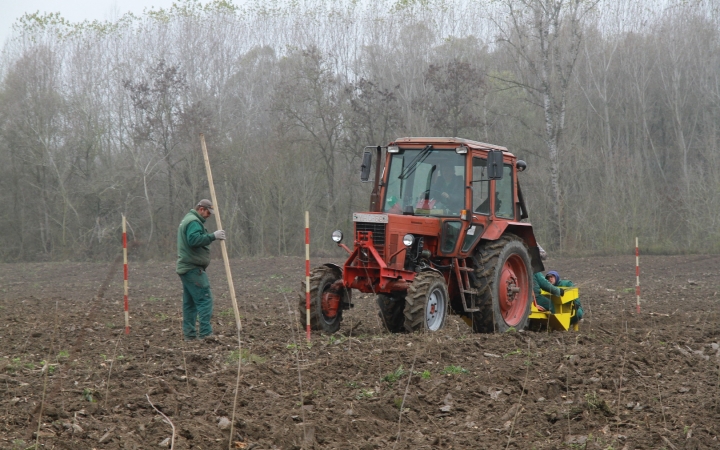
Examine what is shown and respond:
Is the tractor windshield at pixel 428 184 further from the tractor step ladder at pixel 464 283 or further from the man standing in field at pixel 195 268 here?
the man standing in field at pixel 195 268

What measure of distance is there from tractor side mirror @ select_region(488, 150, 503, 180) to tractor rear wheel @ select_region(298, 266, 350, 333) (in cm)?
221

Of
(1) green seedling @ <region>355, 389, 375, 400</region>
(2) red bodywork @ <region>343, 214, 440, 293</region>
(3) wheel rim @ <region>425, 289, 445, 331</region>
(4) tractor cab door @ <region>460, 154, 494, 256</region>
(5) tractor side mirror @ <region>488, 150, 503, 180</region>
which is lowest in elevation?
(1) green seedling @ <region>355, 389, 375, 400</region>

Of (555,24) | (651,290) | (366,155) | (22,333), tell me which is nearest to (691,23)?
(555,24)

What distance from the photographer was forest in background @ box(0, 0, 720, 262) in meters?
31.0

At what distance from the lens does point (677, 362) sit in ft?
25.0

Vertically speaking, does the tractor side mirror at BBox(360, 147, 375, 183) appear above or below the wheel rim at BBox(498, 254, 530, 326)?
above

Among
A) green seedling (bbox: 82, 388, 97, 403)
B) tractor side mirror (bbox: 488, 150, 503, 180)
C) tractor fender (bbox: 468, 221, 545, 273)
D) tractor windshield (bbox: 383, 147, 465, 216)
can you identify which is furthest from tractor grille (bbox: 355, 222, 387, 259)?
green seedling (bbox: 82, 388, 97, 403)

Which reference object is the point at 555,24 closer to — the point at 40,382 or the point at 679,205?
the point at 679,205

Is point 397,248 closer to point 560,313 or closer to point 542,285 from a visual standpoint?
point 542,285

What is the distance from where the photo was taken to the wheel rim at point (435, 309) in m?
8.84

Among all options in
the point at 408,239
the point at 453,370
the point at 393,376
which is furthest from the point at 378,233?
the point at 393,376

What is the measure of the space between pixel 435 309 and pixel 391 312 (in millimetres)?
1259

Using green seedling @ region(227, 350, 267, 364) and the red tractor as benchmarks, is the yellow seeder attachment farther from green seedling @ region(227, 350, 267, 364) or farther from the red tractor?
green seedling @ region(227, 350, 267, 364)

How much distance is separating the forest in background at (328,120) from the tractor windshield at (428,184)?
18.7 meters
